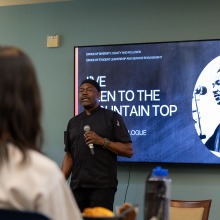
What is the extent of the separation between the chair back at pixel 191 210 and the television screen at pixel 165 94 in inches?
49.3

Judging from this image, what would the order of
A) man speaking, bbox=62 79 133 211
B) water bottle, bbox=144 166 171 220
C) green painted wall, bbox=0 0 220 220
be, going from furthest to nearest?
green painted wall, bbox=0 0 220 220 < man speaking, bbox=62 79 133 211 < water bottle, bbox=144 166 171 220

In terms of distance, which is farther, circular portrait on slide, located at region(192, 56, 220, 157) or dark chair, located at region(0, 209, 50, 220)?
circular portrait on slide, located at region(192, 56, 220, 157)

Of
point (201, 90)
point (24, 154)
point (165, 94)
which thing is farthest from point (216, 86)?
point (24, 154)

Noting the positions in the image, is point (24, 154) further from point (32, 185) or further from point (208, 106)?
point (208, 106)

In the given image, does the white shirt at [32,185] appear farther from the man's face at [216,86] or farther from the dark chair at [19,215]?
the man's face at [216,86]

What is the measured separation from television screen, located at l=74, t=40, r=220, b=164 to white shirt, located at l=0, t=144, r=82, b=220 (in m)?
3.11

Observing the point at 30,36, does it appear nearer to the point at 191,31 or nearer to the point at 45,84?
the point at 45,84

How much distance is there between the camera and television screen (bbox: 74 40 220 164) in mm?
4074

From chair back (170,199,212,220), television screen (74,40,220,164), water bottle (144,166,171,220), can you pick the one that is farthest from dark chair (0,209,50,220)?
television screen (74,40,220,164)

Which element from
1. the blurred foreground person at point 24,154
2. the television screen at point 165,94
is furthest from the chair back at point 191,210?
the blurred foreground person at point 24,154

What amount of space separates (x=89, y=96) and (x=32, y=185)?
2520 millimetres

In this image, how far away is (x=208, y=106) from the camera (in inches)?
161

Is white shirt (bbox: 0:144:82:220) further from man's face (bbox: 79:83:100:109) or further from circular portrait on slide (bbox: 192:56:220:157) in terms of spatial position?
circular portrait on slide (bbox: 192:56:220:157)

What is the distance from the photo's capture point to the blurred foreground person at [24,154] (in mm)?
1049
